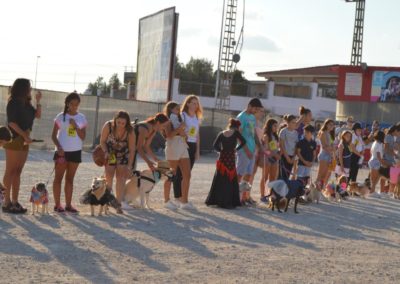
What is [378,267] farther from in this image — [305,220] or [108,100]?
[108,100]

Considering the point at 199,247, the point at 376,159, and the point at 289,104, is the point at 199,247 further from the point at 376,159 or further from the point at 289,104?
the point at 289,104

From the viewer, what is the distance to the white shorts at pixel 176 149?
41.6 ft

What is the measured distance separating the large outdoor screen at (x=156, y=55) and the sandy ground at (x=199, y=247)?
985 inches

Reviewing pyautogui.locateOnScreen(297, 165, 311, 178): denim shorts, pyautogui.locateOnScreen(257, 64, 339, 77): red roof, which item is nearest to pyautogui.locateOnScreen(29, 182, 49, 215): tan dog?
pyautogui.locateOnScreen(297, 165, 311, 178): denim shorts

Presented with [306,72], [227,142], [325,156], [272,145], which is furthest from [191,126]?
[306,72]

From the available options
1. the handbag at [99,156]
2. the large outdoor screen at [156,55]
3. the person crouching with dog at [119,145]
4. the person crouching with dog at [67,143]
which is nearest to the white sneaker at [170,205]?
the person crouching with dog at [119,145]

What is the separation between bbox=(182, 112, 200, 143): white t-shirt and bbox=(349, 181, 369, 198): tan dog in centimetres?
526

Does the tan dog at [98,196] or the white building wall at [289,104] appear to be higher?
the white building wall at [289,104]

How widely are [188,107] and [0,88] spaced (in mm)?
15868

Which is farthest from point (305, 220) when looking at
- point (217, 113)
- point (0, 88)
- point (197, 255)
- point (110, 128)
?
point (217, 113)

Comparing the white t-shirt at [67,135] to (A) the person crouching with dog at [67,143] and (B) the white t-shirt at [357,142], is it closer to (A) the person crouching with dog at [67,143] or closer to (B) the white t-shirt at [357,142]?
(A) the person crouching with dog at [67,143]

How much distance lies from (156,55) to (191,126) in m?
27.0

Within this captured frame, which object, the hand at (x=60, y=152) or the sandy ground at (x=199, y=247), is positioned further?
the hand at (x=60, y=152)

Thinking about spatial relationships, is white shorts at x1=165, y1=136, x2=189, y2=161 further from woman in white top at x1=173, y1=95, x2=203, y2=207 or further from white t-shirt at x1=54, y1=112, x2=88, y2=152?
white t-shirt at x1=54, y1=112, x2=88, y2=152
